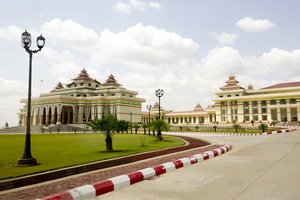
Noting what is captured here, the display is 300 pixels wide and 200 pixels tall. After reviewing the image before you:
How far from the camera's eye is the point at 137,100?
88125 millimetres

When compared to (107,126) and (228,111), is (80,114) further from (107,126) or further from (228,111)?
(107,126)

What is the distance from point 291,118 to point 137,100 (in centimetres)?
4381

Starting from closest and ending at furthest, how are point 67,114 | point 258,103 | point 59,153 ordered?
point 59,153 → point 258,103 → point 67,114

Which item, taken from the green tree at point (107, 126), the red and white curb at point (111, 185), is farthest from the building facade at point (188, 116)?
the red and white curb at point (111, 185)

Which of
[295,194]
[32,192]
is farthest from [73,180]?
[295,194]

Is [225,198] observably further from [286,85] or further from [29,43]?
[286,85]

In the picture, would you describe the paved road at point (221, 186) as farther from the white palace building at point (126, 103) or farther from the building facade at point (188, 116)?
the building facade at point (188, 116)

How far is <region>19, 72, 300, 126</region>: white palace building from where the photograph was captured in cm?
7369

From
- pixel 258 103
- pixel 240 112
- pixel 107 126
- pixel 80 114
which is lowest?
pixel 107 126

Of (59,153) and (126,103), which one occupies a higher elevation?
(126,103)

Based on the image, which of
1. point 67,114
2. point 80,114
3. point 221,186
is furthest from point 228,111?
point 221,186

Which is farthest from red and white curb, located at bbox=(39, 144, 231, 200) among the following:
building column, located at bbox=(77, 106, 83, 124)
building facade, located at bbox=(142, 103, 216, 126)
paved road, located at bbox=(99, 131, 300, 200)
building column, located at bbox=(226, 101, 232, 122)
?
building facade, located at bbox=(142, 103, 216, 126)

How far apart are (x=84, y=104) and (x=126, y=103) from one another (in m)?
12.6

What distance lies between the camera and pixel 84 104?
83875mm
